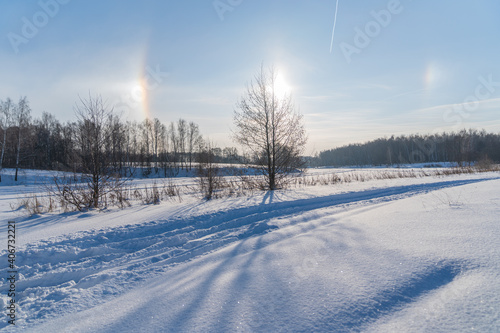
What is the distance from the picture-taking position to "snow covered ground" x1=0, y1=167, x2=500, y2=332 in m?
2.01

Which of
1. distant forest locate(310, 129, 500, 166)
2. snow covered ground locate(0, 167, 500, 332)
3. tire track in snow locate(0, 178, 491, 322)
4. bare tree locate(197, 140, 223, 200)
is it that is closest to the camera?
snow covered ground locate(0, 167, 500, 332)

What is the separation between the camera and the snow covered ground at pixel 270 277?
6.60ft

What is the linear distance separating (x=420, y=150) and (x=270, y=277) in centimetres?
10525

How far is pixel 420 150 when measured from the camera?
86688 mm

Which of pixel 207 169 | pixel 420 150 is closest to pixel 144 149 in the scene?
pixel 207 169

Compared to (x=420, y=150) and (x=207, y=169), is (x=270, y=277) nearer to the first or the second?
(x=207, y=169)

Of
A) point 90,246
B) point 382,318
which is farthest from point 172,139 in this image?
point 382,318

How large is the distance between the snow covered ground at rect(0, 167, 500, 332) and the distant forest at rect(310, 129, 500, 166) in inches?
2675

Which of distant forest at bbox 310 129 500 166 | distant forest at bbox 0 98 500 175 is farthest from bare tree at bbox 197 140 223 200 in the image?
distant forest at bbox 310 129 500 166

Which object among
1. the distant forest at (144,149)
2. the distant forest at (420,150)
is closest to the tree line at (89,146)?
the distant forest at (144,149)

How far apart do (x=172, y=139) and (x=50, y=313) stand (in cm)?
5955

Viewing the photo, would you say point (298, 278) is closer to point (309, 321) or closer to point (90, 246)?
point (309, 321)

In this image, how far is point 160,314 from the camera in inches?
89.4

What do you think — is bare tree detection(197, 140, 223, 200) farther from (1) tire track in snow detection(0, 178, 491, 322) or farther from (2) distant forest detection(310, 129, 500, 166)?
(2) distant forest detection(310, 129, 500, 166)
